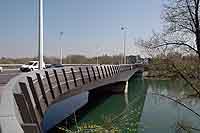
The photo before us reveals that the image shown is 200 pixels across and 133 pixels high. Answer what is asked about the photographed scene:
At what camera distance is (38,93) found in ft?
33.9

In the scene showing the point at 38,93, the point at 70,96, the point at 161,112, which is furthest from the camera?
the point at 161,112

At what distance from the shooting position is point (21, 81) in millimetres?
8117

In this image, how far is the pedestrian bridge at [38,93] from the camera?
160 inches

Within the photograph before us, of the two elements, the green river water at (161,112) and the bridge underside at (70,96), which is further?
the bridge underside at (70,96)

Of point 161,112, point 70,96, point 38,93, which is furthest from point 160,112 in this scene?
point 38,93

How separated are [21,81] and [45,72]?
457 centimetres

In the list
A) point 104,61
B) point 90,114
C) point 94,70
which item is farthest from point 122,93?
point 104,61

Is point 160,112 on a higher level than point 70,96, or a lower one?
lower

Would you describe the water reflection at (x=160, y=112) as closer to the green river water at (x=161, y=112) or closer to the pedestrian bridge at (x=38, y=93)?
the green river water at (x=161, y=112)

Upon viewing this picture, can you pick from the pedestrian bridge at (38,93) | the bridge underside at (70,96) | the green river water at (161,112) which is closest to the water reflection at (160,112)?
the green river water at (161,112)

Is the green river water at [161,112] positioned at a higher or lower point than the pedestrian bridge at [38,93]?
lower

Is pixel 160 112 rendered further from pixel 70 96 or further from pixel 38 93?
pixel 38 93

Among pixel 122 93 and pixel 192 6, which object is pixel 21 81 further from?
pixel 122 93

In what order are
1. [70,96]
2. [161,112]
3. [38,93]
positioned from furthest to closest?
[161,112] → [70,96] → [38,93]
